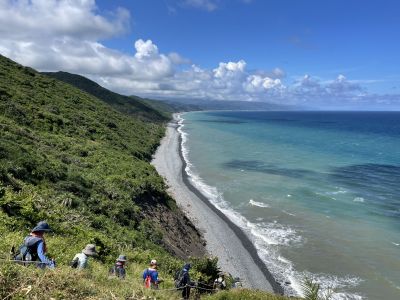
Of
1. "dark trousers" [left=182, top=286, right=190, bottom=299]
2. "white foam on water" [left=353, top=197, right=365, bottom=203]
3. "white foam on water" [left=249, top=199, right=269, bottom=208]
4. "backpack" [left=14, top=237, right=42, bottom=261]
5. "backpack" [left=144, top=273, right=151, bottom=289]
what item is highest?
"backpack" [left=14, top=237, right=42, bottom=261]

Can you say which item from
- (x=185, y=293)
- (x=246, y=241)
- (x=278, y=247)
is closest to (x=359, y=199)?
(x=278, y=247)

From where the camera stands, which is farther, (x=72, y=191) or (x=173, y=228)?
(x=173, y=228)

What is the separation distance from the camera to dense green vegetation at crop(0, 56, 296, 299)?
335 inches

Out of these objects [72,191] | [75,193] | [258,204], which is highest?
[72,191]

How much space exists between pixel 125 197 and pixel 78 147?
14.1 metres

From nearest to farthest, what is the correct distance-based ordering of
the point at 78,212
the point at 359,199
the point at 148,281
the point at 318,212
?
1. the point at 148,281
2. the point at 78,212
3. the point at 318,212
4. the point at 359,199

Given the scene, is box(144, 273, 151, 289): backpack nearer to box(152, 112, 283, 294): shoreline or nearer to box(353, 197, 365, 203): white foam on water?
box(152, 112, 283, 294): shoreline

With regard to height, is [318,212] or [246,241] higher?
[318,212]

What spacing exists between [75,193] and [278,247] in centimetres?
1676

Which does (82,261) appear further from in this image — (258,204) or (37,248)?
(258,204)

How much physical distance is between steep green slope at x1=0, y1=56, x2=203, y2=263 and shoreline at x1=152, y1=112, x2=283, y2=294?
194cm

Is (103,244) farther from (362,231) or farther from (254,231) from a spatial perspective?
(362,231)

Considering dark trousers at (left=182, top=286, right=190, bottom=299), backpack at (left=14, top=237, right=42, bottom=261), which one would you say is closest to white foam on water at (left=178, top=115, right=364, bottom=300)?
dark trousers at (left=182, top=286, right=190, bottom=299)

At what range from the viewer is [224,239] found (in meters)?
31.9
